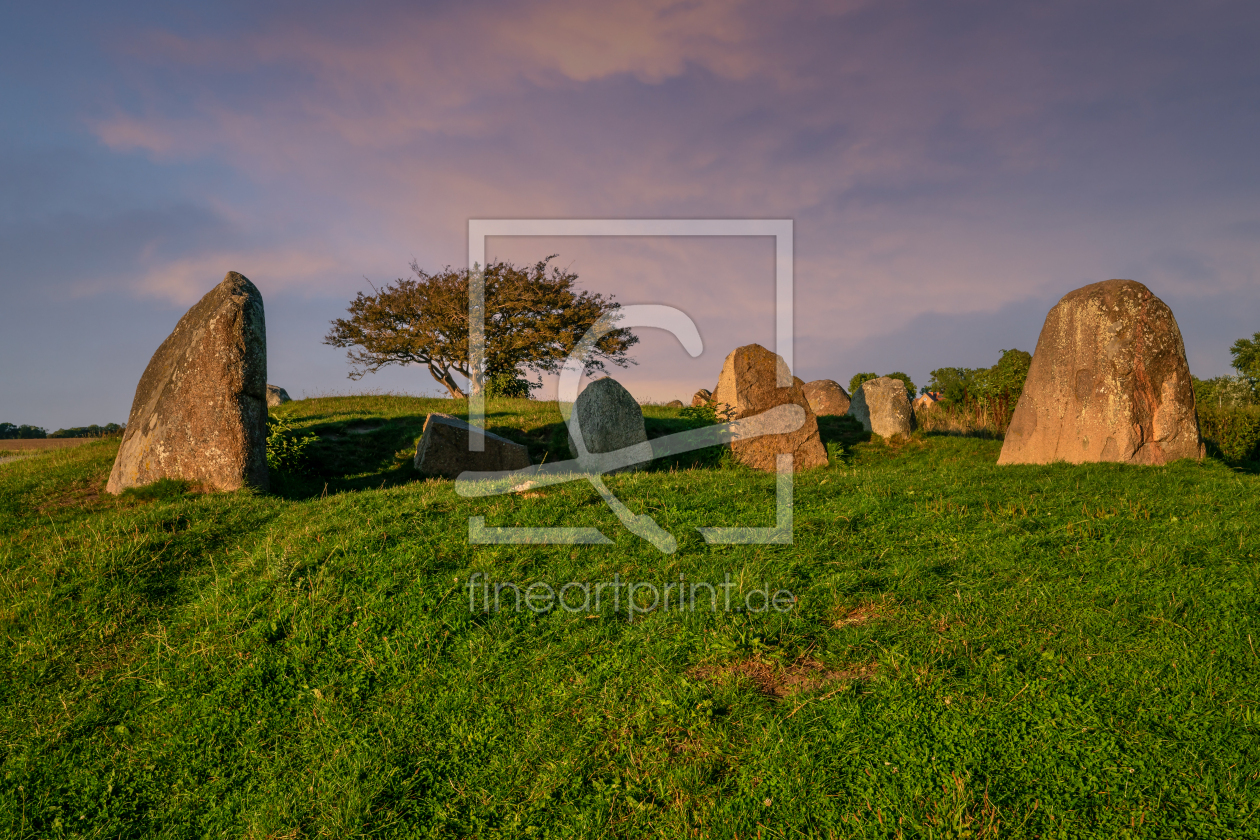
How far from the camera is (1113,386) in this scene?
13.9m

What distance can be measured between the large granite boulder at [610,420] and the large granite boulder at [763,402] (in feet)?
7.80

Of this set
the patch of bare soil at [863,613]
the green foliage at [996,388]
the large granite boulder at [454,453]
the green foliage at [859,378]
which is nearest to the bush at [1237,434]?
the green foliage at [996,388]

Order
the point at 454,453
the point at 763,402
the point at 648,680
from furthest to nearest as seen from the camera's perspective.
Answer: the point at 763,402 → the point at 454,453 → the point at 648,680

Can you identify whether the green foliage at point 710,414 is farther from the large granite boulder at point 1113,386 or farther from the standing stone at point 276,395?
Result: the standing stone at point 276,395

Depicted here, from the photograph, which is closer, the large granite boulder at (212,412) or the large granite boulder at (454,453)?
the large granite boulder at (212,412)

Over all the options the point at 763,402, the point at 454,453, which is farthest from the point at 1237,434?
the point at 454,453

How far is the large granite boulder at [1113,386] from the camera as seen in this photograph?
1365 cm

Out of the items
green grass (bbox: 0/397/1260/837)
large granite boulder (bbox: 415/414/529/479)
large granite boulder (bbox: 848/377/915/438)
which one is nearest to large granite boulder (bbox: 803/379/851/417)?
large granite boulder (bbox: 848/377/915/438)

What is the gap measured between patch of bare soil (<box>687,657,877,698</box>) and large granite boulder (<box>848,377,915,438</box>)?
55.4 ft

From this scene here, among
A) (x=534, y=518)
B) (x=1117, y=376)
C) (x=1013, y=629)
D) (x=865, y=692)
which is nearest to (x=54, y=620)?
(x=534, y=518)

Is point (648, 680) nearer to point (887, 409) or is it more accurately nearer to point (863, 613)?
point (863, 613)

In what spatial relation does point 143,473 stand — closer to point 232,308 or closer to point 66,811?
point 232,308

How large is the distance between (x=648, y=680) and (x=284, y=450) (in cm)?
1200

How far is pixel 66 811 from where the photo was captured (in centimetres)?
480
